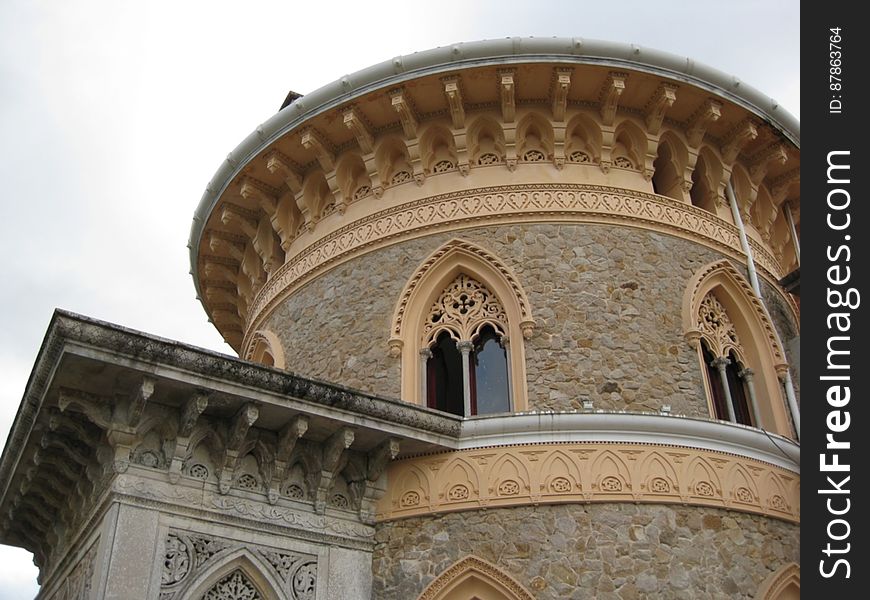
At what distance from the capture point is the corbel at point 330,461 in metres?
7.71

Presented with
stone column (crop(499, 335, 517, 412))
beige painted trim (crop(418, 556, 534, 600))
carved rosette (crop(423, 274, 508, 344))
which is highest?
carved rosette (crop(423, 274, 508, 344))

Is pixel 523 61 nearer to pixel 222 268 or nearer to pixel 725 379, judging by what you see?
pixel 725 379

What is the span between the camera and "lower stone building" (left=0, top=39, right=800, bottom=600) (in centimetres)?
727

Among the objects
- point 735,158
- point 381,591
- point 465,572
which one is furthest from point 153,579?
point 735,158

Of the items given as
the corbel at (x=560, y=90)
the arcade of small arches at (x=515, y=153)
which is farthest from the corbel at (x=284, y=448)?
the corbel at (x=560, y=90)

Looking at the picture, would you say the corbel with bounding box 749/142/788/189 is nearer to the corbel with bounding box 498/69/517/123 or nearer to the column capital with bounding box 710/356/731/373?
the column capital with bounding box 710/356/731/373

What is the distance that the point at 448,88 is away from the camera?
946 cm

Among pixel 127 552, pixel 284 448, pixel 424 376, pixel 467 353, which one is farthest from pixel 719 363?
pixel 127 552

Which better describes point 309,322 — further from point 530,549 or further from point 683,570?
point 683,570

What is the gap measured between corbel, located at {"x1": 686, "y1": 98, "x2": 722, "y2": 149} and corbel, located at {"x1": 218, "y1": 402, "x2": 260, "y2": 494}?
5.87m

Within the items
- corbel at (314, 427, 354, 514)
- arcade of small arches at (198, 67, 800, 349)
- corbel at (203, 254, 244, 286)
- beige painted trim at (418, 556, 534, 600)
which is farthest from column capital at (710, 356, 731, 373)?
corbel at (203, 254, 244, 286)

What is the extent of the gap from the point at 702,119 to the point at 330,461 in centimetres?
565
